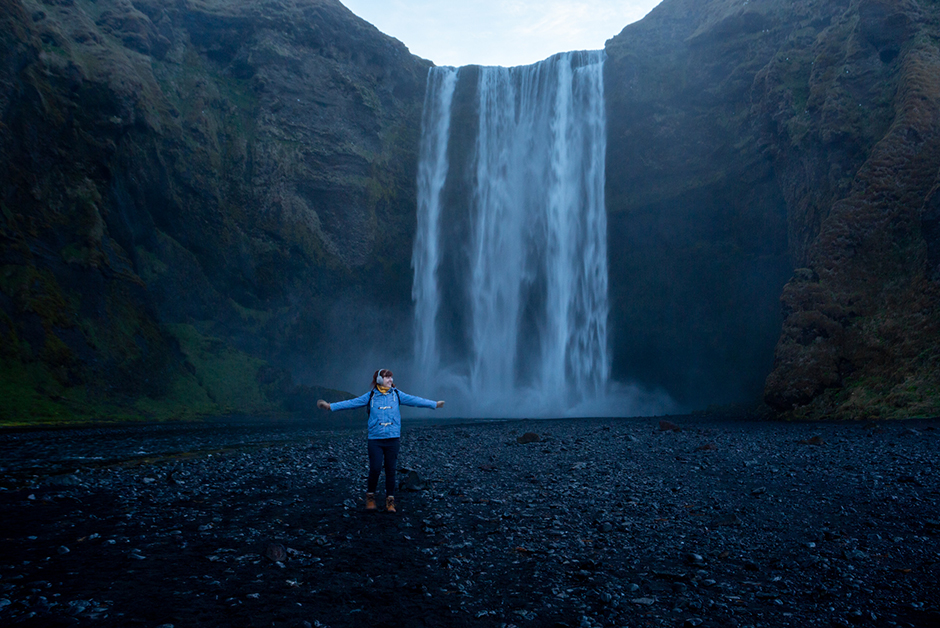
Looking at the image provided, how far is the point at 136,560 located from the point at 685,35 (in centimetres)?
4605

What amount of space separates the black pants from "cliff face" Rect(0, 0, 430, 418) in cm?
2420

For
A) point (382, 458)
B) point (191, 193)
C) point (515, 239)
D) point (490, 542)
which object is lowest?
point (490, 542)

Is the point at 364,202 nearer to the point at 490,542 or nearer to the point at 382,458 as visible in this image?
the point at 382,458

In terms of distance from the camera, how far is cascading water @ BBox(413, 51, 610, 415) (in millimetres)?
40125

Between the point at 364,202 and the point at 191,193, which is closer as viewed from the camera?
the point at 191,193

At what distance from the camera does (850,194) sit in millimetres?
24078

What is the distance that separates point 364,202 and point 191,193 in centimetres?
1225

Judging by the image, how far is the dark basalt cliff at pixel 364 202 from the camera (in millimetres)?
22922

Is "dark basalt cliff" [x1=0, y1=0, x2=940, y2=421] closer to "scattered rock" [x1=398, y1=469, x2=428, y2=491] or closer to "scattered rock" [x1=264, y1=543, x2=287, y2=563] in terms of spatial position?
→ "scattered rock" [x1=398, y1=469, x2=428, y2=491]

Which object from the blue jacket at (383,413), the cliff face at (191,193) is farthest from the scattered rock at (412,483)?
the cliff face at (191,193)

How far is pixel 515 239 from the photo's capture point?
42094 mm

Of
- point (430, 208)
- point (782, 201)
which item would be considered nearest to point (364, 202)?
point (430, 208)

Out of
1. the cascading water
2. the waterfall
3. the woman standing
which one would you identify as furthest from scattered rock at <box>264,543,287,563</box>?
the waterfall

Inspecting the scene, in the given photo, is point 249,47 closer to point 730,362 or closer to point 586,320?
point 586,320
